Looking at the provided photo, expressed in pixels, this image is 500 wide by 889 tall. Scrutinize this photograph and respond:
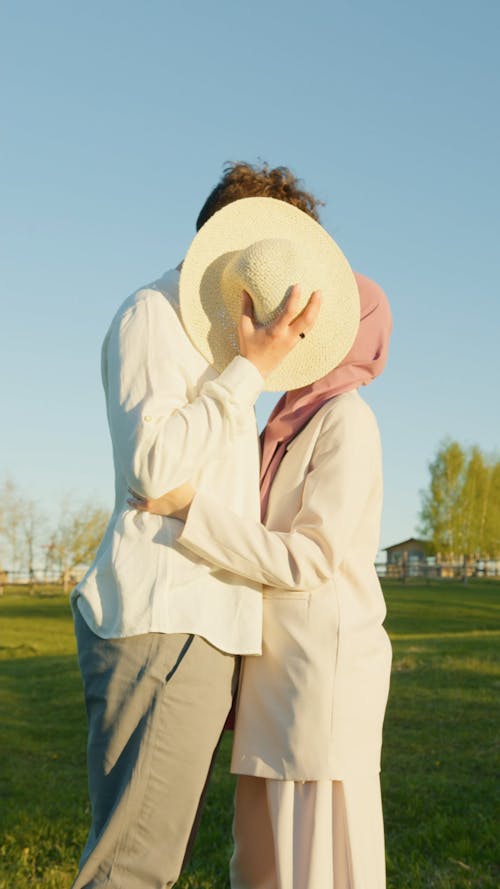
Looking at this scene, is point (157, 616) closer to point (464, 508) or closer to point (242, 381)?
point (242, 381)

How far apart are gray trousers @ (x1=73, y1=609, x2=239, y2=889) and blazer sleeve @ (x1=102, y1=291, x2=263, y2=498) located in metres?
0.42

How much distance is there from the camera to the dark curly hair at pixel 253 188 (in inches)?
115

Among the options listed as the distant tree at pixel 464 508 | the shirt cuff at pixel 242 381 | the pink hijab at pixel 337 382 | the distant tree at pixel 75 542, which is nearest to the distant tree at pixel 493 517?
the distant tree at pixel 464 508

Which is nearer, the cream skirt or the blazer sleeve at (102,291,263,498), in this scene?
the blazer sleeve at (102,291,263,498)

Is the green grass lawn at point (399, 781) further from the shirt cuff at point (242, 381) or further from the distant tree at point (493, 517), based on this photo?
→ the distant tree at point (493, 517)

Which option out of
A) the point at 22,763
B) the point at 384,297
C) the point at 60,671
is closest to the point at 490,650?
the point at 60,671

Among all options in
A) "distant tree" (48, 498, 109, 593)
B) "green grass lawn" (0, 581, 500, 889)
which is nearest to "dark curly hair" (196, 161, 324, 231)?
"green grass lawn" (0, 581, 500, 889)

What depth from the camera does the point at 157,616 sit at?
2348 millimetres

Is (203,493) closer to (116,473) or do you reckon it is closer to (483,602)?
(116,473)

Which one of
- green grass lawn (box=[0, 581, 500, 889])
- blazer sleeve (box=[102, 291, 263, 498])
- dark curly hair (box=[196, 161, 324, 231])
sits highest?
dark curly hair (box=[196, 161, 324, 231])

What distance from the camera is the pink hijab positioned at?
284cm

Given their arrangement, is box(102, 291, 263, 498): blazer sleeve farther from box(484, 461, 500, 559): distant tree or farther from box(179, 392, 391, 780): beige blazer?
box(484, 461, 500, 559): distant tree

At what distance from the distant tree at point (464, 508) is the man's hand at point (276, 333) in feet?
204

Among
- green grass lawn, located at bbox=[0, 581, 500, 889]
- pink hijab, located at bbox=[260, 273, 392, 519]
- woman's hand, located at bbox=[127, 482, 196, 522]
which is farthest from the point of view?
green grass lawn, located at bbox=[0, 581, 500, 889]
